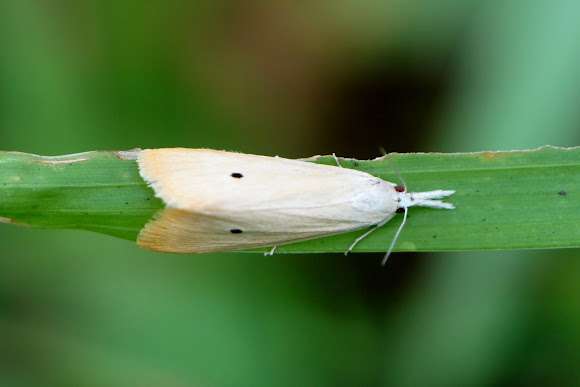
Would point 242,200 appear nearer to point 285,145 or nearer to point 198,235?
point 198,235

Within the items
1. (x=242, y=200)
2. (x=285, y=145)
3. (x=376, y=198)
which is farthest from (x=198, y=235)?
(x=285, y=145)

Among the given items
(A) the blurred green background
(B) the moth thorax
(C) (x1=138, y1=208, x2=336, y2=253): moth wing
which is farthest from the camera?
(A) the blurred green background

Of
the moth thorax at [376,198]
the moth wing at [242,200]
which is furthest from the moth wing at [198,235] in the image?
the moth thorax at [376,198]

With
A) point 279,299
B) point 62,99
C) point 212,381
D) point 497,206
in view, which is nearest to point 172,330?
point 212,381

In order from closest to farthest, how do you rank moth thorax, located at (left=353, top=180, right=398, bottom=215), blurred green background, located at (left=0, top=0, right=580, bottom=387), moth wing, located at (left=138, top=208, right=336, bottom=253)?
moth wing, located at (left=138, top=208, right=336, bottom=253) → moth thorax, located at (left=353, top=180, right=398, bottom=215) → blurred green background, located at (left=0, top=0, right=580, bottom=387)

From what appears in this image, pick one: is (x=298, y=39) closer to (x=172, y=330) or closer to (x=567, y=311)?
(x=172, y=330)

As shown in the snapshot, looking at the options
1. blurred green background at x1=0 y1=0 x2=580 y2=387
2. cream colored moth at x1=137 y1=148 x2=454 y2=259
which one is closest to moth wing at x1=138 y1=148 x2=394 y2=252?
cream colored moth at x1=137 y1=148 x2=454 y2=259

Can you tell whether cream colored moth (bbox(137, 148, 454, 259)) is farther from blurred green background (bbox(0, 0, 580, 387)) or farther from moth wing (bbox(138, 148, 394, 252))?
blurred green background (bbox(0, 0, 580, 387))

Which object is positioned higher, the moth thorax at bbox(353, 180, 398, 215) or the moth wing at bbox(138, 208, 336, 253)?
the moth thorax at bbox(353, 180, 398, 215)
